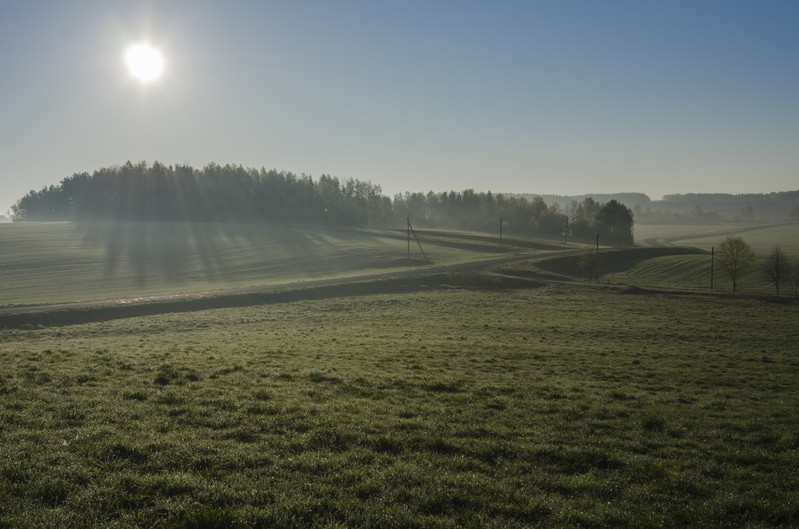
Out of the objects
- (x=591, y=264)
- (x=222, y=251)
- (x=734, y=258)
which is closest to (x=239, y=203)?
(x=222, y=251)

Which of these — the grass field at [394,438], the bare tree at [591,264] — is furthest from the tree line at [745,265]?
the grass field at [394,438]

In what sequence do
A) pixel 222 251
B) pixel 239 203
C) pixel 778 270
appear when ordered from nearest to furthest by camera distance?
1. pixel 778 270
2. pixel 222 251
3. pixel 239 203

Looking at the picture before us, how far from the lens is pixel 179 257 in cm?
9431

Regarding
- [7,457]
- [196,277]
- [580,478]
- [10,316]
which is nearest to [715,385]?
[580,478]

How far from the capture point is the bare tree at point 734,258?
71856mm

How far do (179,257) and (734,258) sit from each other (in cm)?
8500

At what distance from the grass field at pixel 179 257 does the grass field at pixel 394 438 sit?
43.8 m

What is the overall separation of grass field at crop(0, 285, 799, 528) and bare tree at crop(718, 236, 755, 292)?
169 feet

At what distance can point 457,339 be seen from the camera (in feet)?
106

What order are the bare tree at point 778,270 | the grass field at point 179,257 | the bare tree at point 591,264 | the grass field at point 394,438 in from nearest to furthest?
the grass field at point 394,438 → the bare tree at point 778,270 → the grass field at point 179,257 → the bare tree at point 591,264

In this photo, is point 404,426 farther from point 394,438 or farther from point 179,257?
point 179,257

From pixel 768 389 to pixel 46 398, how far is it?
23.3 meters

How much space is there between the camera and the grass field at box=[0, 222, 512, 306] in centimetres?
6625

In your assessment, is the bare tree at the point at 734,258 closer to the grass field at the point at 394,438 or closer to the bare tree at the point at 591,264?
the bare tree at the point at 591,264
